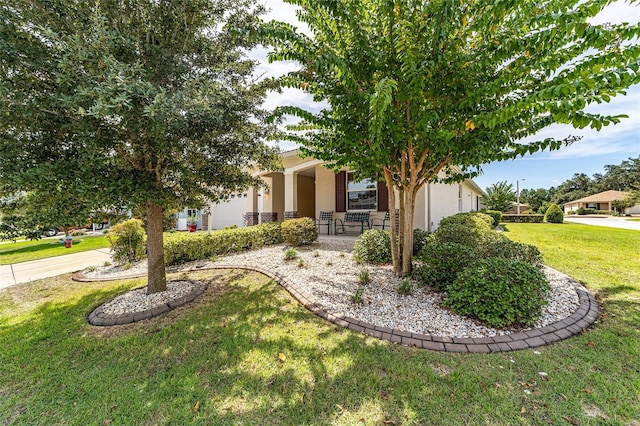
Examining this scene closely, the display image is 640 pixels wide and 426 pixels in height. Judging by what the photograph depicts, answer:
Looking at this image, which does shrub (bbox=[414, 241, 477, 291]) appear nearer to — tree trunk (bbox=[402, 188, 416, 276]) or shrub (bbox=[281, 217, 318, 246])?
tree trunk (bbox=[402, 188, 416, 276])

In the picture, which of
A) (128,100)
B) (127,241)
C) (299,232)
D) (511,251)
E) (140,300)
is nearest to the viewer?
(128,100)

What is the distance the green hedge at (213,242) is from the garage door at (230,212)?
7.33m

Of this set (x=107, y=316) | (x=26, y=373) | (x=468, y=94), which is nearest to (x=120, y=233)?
(x=107, y=316)

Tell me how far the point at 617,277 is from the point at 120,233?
11593 mm

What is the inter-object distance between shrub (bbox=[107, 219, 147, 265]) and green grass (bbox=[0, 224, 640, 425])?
3.52 meters

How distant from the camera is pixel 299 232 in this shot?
8141 mm

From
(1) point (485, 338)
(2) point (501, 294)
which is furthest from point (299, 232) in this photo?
(1) point (485, 338)

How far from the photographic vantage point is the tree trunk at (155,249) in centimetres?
430

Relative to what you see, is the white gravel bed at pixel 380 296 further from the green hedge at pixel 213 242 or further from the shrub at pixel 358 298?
the green hedge at pixel 213 242

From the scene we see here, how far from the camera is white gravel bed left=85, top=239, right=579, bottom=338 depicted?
10.6 feet

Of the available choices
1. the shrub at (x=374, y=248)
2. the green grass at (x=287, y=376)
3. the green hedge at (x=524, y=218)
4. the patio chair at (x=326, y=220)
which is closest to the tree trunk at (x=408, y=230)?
the shrub at (x=374, y=248)

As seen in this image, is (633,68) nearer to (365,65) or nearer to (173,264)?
(365,65)

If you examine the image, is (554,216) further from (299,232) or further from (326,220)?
(299,232)

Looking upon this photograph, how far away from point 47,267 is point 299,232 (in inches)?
294
